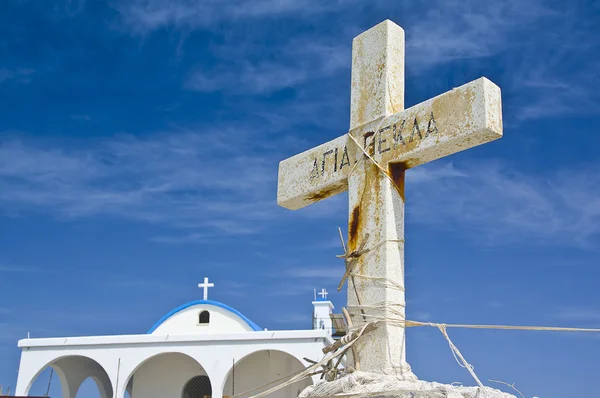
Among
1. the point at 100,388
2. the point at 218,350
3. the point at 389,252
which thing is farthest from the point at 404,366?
the point at 100,388

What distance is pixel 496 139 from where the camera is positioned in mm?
3666

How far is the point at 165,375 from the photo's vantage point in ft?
59.2

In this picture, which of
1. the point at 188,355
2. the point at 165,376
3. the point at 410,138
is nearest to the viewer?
the point at 410,138

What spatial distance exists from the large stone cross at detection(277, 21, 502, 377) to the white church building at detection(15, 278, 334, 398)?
34.5 feet

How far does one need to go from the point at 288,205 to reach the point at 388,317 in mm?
1501

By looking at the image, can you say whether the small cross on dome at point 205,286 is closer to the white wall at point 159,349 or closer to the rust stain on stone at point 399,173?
the white wall at point 159,349

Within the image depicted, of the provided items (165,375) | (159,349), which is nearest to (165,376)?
(165,375)

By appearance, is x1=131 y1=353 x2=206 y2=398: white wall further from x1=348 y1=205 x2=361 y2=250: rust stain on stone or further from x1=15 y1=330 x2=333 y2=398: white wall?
x1=348 y1=205 x2=361 y2=250: rust stain on stone

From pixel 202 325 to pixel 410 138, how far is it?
13902 mm

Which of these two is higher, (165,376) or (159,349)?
(159,349)

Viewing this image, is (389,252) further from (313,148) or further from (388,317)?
(313,148)

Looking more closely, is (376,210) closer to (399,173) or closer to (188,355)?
(399,173)

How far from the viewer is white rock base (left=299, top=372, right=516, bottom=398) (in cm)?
295

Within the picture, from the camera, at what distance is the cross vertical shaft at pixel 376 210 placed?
3.68 m
